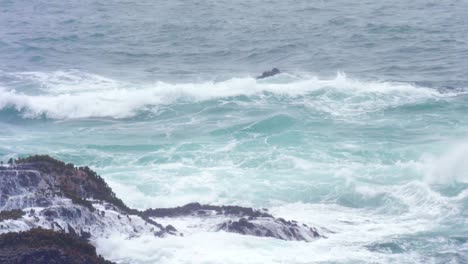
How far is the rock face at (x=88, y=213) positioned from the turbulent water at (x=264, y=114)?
1.61 feet

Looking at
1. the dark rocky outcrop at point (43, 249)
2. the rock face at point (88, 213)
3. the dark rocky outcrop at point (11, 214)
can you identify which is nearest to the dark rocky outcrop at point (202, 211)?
the rock face at point (88, 213)

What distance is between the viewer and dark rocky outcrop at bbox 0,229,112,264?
14.1 meters

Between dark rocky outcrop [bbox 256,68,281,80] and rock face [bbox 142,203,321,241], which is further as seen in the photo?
dark rocky outcrop [bbox 256,68,281,80]

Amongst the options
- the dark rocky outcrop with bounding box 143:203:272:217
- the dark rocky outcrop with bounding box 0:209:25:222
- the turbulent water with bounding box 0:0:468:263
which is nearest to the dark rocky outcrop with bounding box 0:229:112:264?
the dark rocky outcrop with bounding box 0:209:25:222

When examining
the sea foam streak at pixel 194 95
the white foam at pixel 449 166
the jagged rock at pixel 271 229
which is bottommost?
the jagged rock at pixel 271 229

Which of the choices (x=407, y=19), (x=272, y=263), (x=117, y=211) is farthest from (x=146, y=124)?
(x=407, y=19)

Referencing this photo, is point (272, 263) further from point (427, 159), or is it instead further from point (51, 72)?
point (51, 72)

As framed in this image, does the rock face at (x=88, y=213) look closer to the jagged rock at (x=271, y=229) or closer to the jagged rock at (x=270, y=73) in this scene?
the jagged rock at (x=271, y=229)

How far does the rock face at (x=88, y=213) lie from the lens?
52.9 feet

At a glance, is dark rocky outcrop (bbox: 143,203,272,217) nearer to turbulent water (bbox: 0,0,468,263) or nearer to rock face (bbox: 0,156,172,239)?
rock face (bbox: 0,156,172,239)

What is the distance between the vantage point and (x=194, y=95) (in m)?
35.1

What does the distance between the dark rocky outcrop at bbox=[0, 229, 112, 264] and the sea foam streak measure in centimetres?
1796

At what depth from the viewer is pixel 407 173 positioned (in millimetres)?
24172

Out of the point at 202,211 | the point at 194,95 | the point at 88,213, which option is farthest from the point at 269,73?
the point at 88,213
